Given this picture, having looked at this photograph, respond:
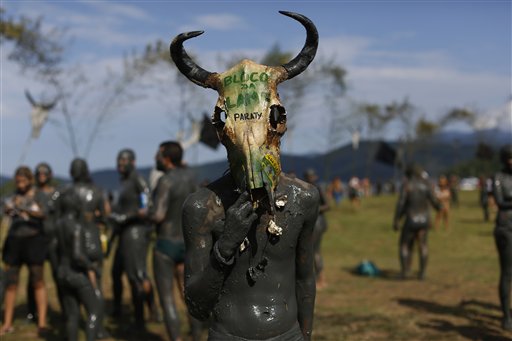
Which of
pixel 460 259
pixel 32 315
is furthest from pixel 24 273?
pixel 460 259

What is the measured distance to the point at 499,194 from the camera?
9.11m

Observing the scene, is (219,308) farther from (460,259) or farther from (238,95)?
(460,259)

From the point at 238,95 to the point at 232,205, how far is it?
0.56 m

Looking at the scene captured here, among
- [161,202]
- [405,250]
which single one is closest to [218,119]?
[161,202]

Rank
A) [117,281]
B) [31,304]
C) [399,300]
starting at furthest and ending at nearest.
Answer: [399,300], [31,304], [117,281]

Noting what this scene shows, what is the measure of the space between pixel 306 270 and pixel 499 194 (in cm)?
604

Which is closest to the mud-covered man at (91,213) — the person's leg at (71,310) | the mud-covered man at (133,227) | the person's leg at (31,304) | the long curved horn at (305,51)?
the person's leg at (71,310)

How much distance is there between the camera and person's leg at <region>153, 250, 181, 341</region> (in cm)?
834

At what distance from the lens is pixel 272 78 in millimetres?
3570

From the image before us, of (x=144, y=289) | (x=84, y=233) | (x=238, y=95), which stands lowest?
(x=144, y=289)

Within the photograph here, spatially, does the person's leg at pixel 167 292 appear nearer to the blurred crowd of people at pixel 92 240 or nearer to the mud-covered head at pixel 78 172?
the blurred crowd of people at pixel 92 240

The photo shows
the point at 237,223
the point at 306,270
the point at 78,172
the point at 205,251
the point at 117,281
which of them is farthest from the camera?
the point at 117,281

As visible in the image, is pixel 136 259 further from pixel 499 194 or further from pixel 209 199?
pixel 209 199

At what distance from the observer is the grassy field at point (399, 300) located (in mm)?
10117
